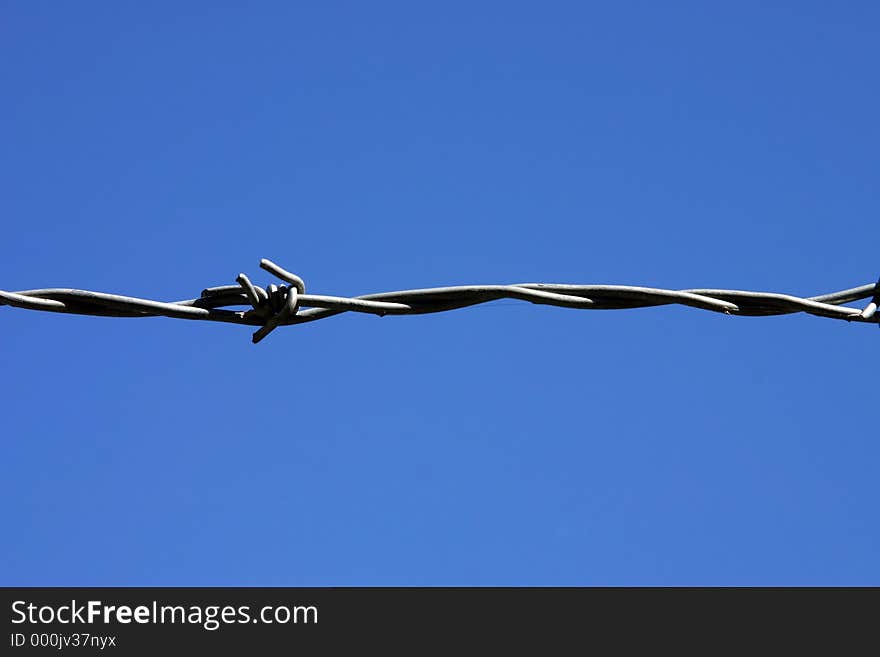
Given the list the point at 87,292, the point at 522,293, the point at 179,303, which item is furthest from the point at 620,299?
the point at 87,292

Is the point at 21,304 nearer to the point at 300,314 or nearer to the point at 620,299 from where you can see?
the point at 300,314

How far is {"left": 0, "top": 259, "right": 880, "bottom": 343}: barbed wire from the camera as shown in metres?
3.63

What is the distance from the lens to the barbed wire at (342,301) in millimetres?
3629

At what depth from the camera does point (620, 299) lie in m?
Answer: 3.75

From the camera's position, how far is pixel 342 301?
3.64 meters
